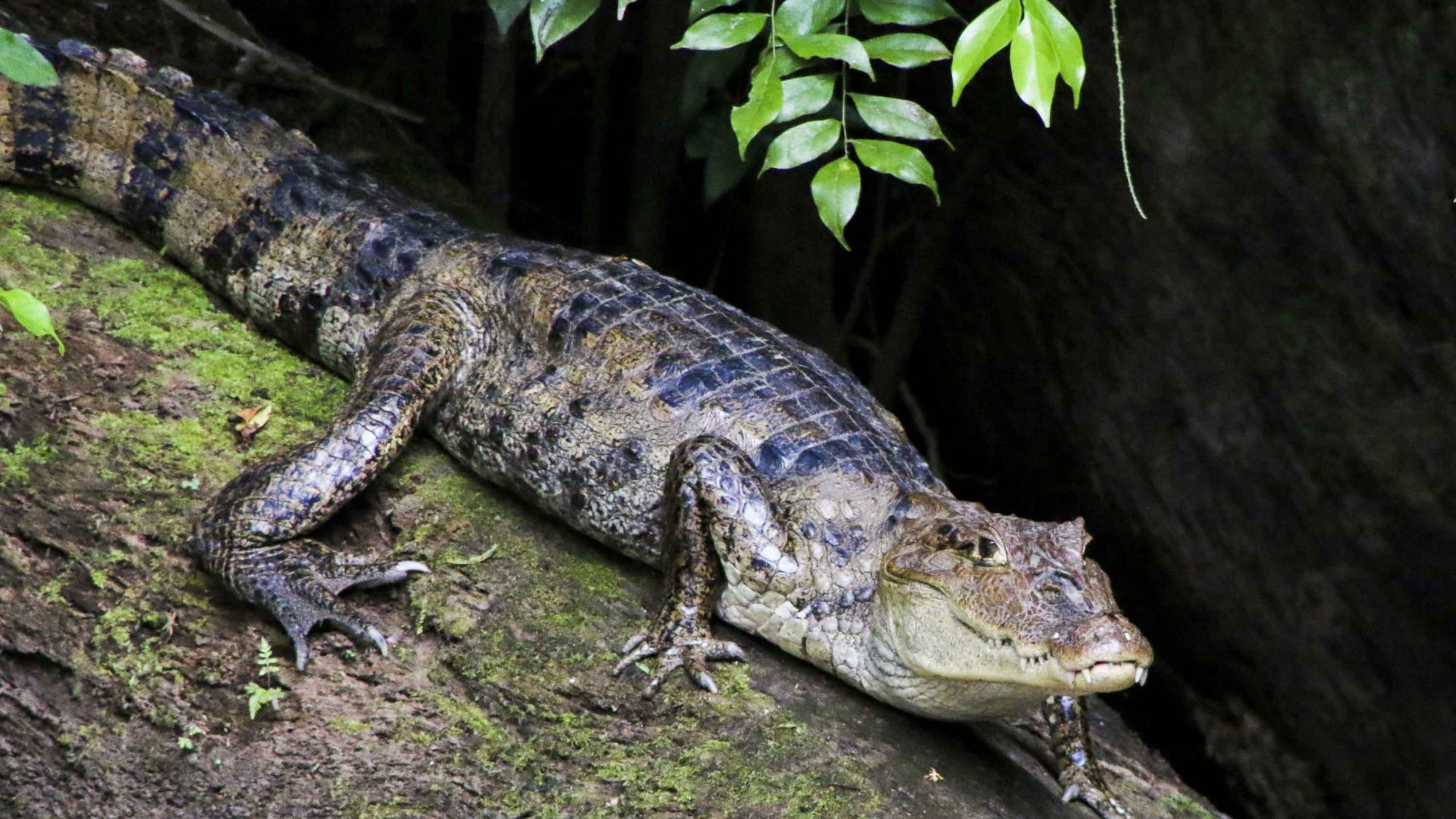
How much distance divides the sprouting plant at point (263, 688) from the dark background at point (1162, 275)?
8.14 feet

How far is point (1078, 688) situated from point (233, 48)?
4684 mm

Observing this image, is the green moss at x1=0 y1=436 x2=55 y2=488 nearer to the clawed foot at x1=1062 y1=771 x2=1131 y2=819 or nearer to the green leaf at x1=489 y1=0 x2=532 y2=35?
the green leaf at x1=489 y1=0 x2=532 y2=35

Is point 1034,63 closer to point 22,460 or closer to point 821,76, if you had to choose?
point 821,76

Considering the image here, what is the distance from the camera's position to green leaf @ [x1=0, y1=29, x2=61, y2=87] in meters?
2.78

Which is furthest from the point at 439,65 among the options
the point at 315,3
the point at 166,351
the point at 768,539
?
the point at 768,539

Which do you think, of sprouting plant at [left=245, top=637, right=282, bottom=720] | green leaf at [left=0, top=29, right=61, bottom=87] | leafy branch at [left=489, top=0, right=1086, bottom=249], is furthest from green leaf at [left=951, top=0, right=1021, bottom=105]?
sprouting plant at [left=245, top=637, right=282, bottom=720]

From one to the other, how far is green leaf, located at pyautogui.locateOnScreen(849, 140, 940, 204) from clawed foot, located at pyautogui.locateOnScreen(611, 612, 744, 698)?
1.30 metres

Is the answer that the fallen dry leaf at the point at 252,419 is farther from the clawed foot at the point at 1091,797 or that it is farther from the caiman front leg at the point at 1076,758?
the clawed foot at the point at 1091,797

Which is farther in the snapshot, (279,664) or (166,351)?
(166,351)

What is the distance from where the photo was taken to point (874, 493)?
397cm

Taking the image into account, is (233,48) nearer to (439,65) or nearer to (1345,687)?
(439,65)

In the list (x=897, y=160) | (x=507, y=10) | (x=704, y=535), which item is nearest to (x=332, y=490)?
(x=704, y=535)

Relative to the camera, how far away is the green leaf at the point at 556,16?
3.85 metres

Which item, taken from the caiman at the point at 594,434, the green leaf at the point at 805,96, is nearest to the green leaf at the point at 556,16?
the green leaf at the point at 805,96
